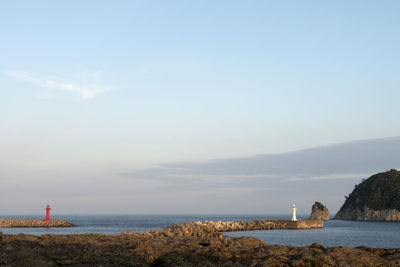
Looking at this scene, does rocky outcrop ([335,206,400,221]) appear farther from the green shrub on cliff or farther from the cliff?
the green shrub on cliff

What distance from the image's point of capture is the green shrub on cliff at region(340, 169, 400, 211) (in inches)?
6811

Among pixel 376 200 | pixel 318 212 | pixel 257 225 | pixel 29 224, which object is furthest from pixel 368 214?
pixel 29 224

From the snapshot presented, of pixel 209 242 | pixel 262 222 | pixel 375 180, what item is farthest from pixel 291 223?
pixel 375 180

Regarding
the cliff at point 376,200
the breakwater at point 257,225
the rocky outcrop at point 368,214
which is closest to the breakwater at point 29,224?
the breakwater at point 257,225

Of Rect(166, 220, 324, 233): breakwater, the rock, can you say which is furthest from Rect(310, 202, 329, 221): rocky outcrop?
the rock

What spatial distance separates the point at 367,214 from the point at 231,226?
107 metres

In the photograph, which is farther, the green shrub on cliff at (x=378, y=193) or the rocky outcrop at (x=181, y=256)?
the green shrub on cliff at (x=378, y=193)

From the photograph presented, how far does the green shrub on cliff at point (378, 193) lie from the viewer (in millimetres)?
173000

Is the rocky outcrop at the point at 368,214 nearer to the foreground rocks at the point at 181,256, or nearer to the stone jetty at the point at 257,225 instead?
the stone jetty at the point at 257,225

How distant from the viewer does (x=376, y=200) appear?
177 m

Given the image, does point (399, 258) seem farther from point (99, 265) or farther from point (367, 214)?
point (367, 214)

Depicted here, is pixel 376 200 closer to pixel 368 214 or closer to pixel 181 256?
pixel 368 214

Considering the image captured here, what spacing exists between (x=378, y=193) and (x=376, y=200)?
3.10 metres

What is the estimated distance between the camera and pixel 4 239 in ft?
96.3
